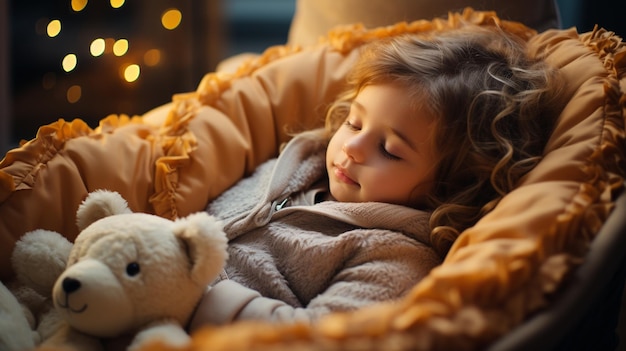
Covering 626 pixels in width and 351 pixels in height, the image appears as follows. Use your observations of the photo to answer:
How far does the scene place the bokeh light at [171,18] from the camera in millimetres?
2271

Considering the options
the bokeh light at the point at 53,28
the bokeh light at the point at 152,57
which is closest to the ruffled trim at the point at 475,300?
the bokeh light at the point at 53,28

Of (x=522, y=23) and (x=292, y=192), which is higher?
(x=522, y=23)

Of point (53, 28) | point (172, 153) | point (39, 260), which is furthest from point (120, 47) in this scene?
point (39, 260)

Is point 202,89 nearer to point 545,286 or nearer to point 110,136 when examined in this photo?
point 110,136

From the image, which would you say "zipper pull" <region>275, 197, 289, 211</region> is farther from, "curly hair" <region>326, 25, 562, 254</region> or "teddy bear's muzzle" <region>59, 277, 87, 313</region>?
"teddy bear's muzzle" <region>59, 277, 87, 313</region>

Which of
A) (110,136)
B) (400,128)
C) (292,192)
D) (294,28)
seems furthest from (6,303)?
(294,28)

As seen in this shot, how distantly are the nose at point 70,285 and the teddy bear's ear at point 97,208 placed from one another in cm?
17

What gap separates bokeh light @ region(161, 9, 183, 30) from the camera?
2.27 meters

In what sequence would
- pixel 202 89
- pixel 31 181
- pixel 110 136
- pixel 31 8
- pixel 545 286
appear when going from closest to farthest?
pixel 545 286, pixel 31 181, pixel 110 136, pixel 202 89, pixel 31 8

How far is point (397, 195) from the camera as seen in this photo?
1096 mm

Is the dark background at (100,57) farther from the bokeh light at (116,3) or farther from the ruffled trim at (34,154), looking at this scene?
the ruffled trim at (34,154)

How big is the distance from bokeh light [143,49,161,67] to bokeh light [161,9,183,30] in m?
0.09

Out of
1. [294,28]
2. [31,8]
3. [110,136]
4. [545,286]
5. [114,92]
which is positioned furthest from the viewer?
[114,92]

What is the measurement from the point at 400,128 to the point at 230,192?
339 millimetres
